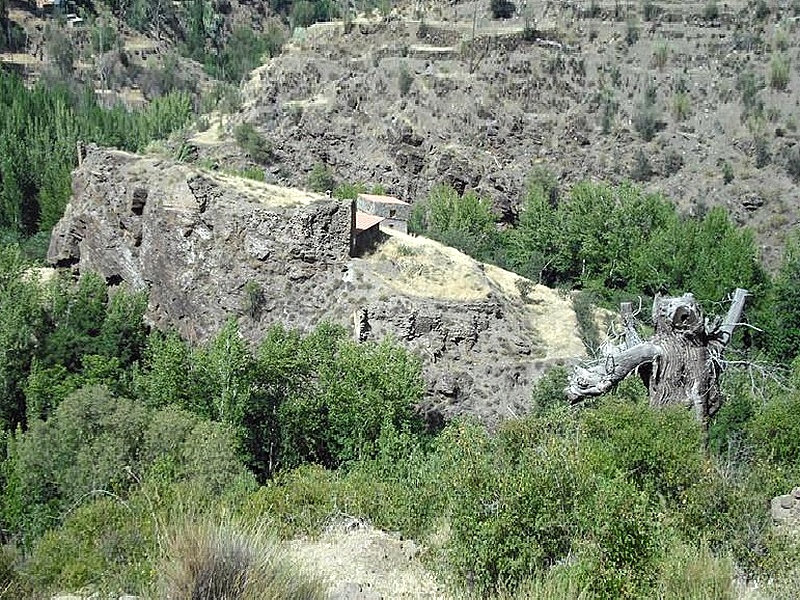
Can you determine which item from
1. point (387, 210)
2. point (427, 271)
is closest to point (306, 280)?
point (427, 271)

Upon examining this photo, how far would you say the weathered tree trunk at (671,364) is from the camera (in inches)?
320

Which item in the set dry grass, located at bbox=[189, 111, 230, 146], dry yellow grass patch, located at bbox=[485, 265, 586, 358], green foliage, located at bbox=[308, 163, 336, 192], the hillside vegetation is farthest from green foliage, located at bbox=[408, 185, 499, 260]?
dry grass, located at bbox=[189, 111, 230, 146]

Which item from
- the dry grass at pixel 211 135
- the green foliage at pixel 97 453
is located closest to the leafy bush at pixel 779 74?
the dry grass at pixel 211 135

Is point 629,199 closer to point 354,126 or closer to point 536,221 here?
point 536,221

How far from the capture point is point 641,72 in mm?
70688

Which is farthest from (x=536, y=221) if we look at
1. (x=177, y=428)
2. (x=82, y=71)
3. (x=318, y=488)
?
(x=82, y=71)

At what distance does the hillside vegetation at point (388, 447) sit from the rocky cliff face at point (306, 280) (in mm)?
2013

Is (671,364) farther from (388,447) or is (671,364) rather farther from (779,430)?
(388,447)

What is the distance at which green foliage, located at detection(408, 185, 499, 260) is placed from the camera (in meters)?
56.5

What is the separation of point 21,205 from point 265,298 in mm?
31076

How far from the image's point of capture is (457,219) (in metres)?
58.3

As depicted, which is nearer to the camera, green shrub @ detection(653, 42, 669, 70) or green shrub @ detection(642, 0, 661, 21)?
green shrub @ detection(653, 42, 669, 70)

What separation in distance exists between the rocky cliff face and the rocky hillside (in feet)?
91.6

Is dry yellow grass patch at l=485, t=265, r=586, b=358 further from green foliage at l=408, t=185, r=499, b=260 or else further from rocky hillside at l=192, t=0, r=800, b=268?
rocky hillside at l=192, t=0, r=800, b=268
